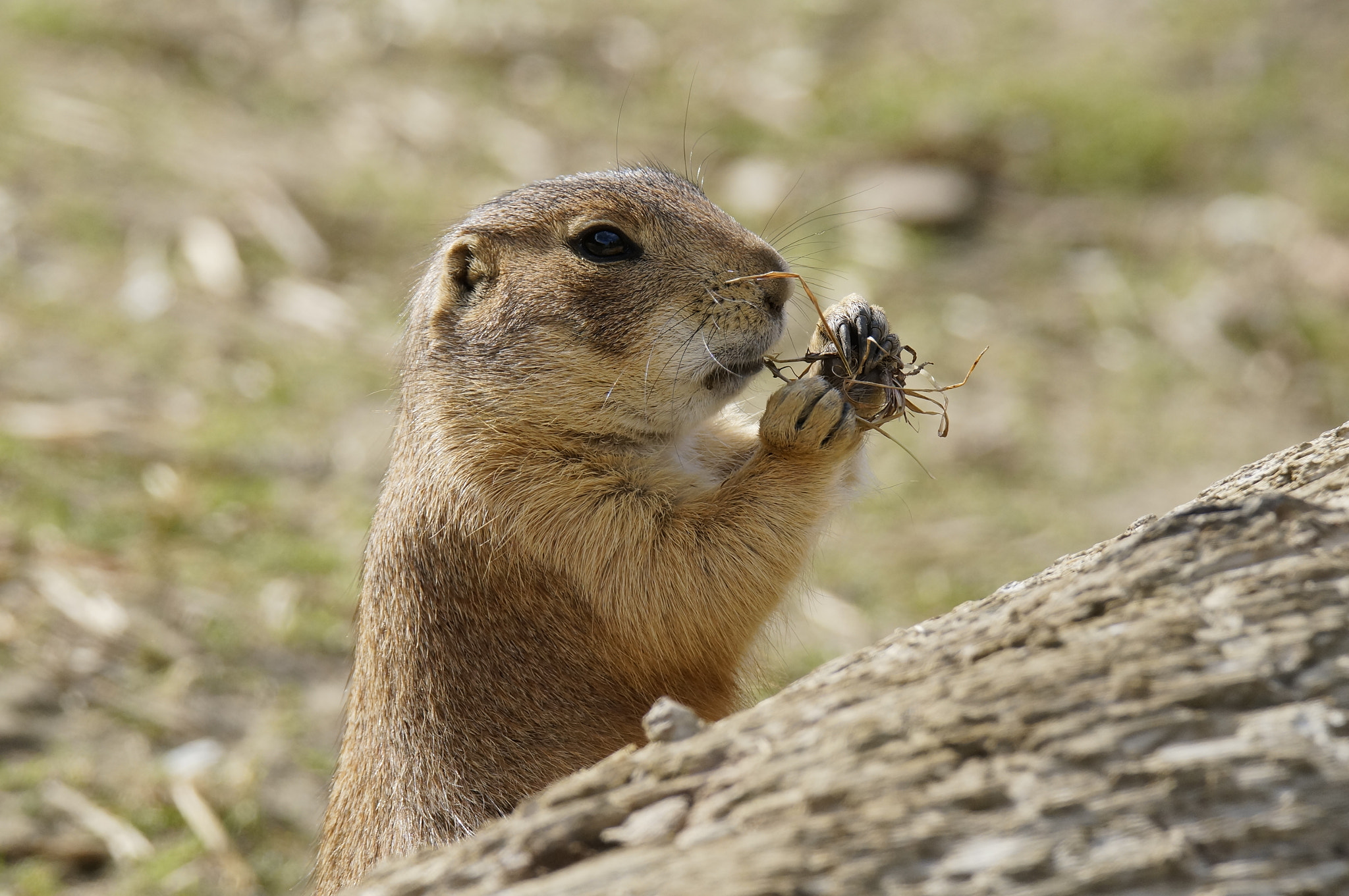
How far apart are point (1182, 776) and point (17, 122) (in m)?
9.80

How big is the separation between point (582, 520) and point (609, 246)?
2.81 feet

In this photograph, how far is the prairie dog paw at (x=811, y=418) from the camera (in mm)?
3654

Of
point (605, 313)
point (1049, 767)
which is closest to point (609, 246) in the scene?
point (605, 313)

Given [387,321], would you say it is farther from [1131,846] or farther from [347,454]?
[1131,846]

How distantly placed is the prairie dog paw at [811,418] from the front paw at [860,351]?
64 mm

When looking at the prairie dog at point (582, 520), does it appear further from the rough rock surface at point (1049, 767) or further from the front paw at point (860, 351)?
the rough rock surface at point (1049, 767)

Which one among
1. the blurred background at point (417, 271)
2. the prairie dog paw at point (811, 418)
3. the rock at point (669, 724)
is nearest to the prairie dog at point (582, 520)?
the prairie dog paw at point (811, 418)

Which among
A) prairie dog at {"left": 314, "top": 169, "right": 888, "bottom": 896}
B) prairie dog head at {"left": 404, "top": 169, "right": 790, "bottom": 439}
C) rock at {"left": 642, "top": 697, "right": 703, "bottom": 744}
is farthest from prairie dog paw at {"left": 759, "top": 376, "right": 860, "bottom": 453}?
rock at {"left": 642, "top": 697, "right": 703, "bottom": 744}

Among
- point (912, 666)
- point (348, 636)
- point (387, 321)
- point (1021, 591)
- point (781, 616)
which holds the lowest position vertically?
point (912, 666)

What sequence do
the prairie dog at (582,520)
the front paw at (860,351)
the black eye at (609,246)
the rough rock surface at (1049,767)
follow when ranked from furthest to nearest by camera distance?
the black eye at (609,246) < the front paw at (860,351) < the prairie dog at (582,520) < the rough rock surface at (1049,767)

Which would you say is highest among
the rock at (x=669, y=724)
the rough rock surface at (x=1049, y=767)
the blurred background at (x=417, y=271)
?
the blurred background at (x=417, y=271)

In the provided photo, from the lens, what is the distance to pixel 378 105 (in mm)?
10836

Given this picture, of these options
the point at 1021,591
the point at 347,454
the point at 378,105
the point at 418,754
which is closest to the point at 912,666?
the point at 1021,591

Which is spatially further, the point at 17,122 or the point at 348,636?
the point at 17,122
